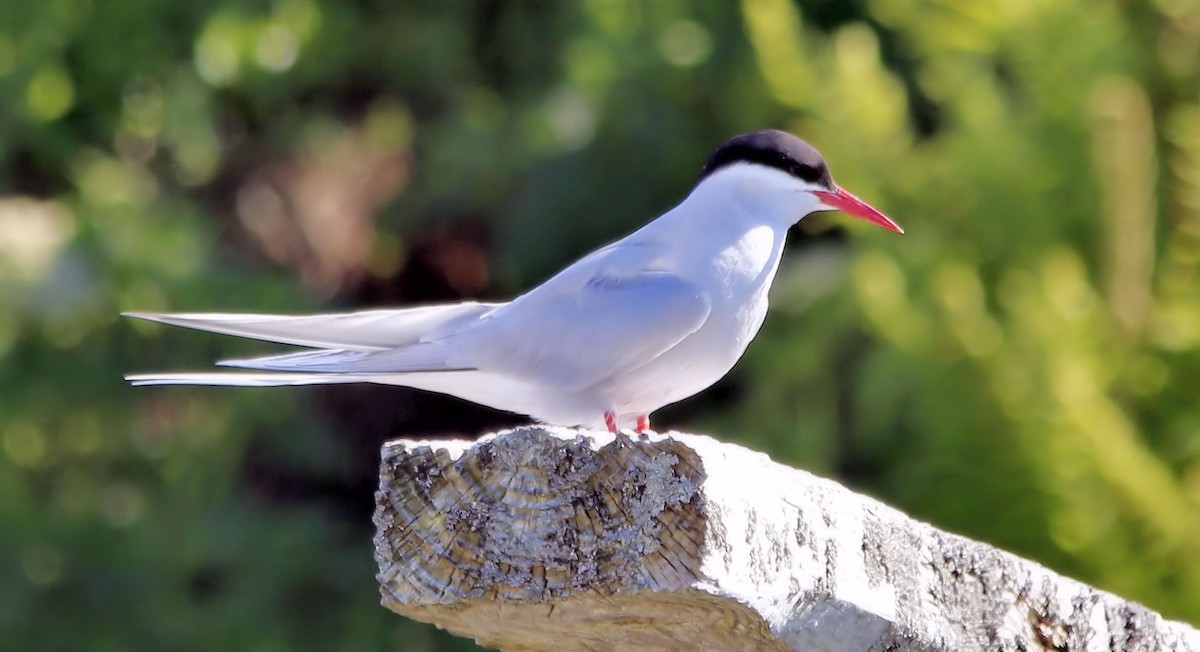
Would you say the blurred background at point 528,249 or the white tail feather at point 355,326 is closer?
the white tail feather at point 355,326

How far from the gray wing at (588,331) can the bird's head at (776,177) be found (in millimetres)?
263

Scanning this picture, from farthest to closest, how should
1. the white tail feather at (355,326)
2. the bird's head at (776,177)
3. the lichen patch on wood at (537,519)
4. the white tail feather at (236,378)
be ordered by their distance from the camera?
the bird's head at (776,177), the white tail feather at (355,326), the white tail feather at (236,378), the lichen patch on wood at (537,519)

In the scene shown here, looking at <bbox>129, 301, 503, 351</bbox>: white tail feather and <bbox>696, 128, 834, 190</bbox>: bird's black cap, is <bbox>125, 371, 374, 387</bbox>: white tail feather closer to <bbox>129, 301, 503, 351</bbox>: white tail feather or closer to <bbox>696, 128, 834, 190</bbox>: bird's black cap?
<bbox>129, 301, 503, 351</bbox>: white tail feather

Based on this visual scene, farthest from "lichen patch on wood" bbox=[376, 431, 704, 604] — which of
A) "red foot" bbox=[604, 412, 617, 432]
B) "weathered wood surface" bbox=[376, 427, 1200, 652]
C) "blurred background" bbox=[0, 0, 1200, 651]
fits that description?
"blurred background" bbox=[0, 0, 1200, 651]

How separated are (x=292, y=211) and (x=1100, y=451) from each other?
342 centimetres

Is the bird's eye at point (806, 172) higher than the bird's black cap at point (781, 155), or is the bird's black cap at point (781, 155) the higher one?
the bird's black cap at point (781, 155)

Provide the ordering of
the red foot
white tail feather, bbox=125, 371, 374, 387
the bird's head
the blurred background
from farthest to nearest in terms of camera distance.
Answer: the blurred background
the bird's head
the red foot
white tail feather, bbox=125, 371, 374, 387

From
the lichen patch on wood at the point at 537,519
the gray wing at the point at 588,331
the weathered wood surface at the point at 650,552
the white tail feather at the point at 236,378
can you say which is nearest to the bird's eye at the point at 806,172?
the gray wing at the point at 588,331

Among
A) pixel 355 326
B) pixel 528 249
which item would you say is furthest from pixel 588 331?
pixel 528 249

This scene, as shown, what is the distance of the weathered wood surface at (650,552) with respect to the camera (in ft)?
4.23

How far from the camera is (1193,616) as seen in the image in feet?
11.8

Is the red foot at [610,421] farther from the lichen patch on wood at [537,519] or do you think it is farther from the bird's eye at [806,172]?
the lichen patch on wood at [537,519]

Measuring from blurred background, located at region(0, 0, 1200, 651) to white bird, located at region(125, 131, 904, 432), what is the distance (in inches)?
53.6

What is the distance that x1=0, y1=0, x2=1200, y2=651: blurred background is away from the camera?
375 centimetres
